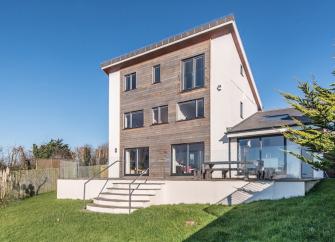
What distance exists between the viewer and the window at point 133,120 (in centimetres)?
2044

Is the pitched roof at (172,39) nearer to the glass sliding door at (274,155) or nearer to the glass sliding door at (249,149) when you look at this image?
the glass sliding door at (249,149)

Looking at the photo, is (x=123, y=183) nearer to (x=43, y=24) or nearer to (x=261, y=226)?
(x=261, y=226)

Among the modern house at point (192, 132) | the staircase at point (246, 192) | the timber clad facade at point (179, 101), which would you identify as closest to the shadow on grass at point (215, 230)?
the staircase at point (246, 192)

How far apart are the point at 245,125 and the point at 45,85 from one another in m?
16.7

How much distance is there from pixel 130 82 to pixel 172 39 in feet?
14.5

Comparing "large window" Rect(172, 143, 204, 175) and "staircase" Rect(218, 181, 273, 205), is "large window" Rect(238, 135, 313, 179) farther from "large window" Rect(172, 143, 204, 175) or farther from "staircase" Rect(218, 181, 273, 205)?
"large window" Rect(172, 143, 204, 175)

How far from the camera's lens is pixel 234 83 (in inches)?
726

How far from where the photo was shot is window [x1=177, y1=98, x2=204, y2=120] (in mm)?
17689

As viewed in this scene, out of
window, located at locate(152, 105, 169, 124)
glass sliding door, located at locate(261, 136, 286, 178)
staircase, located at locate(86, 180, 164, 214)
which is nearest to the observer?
staircase, located at locate(86, 180, 164, 214)

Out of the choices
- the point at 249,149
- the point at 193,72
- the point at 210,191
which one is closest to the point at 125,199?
the point at 210,191

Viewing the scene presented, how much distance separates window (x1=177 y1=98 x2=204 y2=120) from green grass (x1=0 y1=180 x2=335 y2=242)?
6380 mm

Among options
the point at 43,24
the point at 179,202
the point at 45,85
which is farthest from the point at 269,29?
the point at 45,85

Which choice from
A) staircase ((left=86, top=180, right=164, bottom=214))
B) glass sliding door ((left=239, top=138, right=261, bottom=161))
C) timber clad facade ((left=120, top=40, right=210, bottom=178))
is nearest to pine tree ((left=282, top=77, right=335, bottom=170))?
glass sliding door ((left=239, top=138, right=261, bottom=161))

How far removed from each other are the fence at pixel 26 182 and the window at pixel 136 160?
21.8ft
